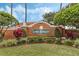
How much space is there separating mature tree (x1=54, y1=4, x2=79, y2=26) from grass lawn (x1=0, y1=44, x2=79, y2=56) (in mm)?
213

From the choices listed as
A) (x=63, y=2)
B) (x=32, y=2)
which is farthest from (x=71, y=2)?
(x=32, y=2)

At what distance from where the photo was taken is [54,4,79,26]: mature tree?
5.04 ft

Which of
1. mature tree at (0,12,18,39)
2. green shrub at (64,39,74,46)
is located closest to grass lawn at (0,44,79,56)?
green shrub at (64,39,74,46)

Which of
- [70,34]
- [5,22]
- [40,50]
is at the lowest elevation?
[40,50]

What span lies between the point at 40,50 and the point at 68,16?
39cm

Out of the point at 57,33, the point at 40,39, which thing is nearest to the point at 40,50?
the point at 40,39

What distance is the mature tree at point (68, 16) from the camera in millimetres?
1537

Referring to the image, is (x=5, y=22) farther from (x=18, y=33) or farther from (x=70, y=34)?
(x=70, y=34)

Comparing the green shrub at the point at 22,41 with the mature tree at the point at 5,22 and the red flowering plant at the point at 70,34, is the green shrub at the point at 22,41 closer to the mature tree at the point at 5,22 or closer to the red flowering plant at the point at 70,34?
the mature tree at the point at 5,22

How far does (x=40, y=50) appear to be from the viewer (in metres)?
1.52

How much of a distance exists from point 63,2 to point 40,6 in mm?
203

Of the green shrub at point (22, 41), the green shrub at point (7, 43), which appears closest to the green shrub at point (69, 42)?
the green shrub at point (22, 41)

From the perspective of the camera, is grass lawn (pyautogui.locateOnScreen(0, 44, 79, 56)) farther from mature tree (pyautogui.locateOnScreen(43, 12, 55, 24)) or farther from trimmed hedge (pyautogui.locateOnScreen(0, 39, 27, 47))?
mature tree (pyautogui.locateOnScreen(43, 12, 55, 24))

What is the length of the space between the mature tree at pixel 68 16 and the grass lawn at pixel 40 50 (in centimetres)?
21
